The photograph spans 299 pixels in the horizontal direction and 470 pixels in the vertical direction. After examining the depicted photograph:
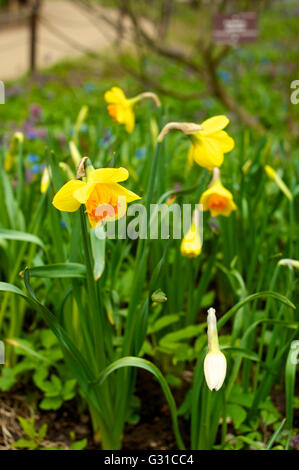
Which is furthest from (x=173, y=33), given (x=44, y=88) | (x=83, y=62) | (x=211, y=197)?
(x=211, y=197)

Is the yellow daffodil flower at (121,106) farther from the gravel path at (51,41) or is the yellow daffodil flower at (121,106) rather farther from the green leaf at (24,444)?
the gravel path at (51,41)

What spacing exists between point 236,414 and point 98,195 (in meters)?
0.65

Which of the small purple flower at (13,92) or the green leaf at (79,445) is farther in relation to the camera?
the small purple flower at (13,92)

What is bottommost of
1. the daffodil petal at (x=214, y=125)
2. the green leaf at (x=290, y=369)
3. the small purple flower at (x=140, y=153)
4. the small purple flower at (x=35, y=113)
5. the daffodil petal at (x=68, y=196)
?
the green leaf at (x=290, y=369)

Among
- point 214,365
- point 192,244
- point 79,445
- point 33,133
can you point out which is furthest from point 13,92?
point 214,365

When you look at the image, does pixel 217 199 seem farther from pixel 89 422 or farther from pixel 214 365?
pixel 89 422

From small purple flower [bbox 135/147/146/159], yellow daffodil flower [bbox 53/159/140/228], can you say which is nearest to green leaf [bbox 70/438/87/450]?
yellow daffodil flower [bbox 53/159/140/228]

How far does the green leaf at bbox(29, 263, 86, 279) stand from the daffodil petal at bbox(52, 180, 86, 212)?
0.27 meters

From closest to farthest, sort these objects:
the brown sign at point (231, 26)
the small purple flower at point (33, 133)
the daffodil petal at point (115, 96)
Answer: the daffodil petal at point (115, 96), the small purple flower at point (33, 133), the brown sign at point (231, 26)

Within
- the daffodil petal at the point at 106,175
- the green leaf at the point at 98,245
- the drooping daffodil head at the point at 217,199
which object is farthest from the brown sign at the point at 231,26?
the daffodil petal at the point at 106,175

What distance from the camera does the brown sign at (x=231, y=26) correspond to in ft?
10.4

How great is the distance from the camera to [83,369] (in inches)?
49.4

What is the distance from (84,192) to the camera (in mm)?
927
